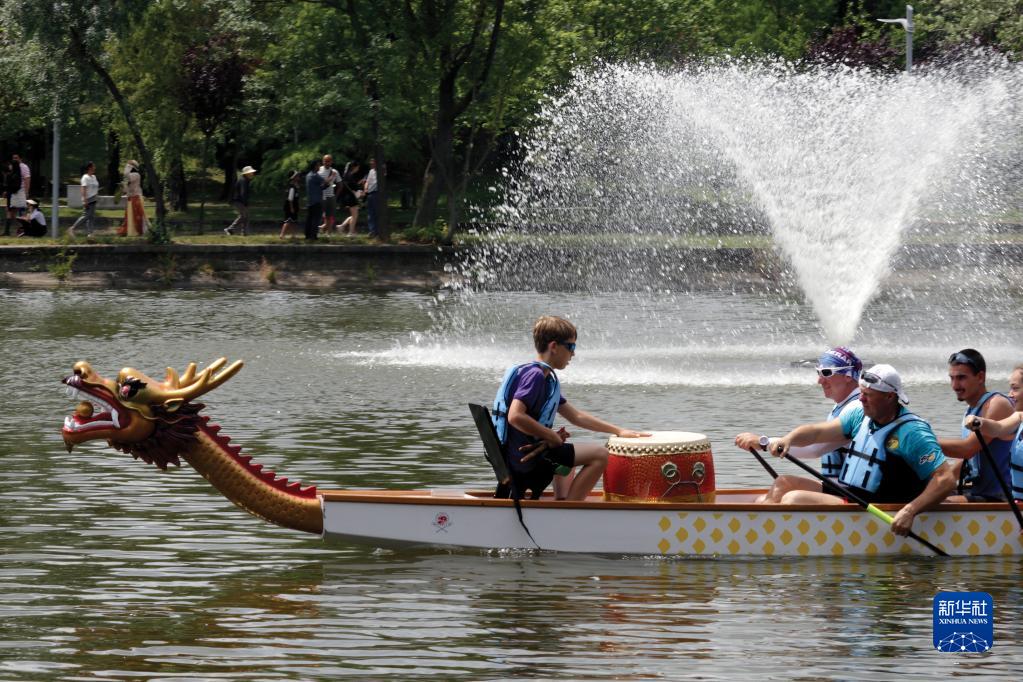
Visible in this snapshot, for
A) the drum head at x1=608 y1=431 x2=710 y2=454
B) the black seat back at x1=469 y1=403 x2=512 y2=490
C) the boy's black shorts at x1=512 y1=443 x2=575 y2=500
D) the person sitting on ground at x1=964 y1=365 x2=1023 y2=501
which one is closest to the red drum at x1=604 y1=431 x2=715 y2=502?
the drum head at x1=608 y1=431 x2=710 y2=454

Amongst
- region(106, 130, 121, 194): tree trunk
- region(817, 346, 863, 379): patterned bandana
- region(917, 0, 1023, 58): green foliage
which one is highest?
region(917, 0, 1023, 58): green foliage

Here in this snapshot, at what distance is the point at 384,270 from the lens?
43.6 meters

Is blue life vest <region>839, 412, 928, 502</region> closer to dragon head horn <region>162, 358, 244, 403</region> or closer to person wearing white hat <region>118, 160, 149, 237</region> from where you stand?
dragon head horn <region>162, 358, 244, 403</region>

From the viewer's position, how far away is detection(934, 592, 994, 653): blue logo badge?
426 inches

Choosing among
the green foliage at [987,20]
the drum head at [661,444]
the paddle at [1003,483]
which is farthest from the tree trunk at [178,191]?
the paddle at [1003,483]

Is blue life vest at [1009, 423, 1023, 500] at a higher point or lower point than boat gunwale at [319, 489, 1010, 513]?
higher

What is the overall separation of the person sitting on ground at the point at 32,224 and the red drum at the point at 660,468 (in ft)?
112

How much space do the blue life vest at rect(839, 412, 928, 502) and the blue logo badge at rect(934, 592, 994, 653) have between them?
3.26 ft

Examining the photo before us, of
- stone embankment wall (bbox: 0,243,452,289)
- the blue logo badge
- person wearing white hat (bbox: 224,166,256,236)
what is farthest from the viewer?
person wearing white hat (bbox: 224,166,256,236)

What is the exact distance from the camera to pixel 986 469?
1327 cm

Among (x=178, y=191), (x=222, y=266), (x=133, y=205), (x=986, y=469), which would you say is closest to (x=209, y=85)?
(x=178, y=191)

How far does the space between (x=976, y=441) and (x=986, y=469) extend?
0.42m

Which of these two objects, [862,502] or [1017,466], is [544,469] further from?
[1017,466]

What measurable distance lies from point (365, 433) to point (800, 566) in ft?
25.8
